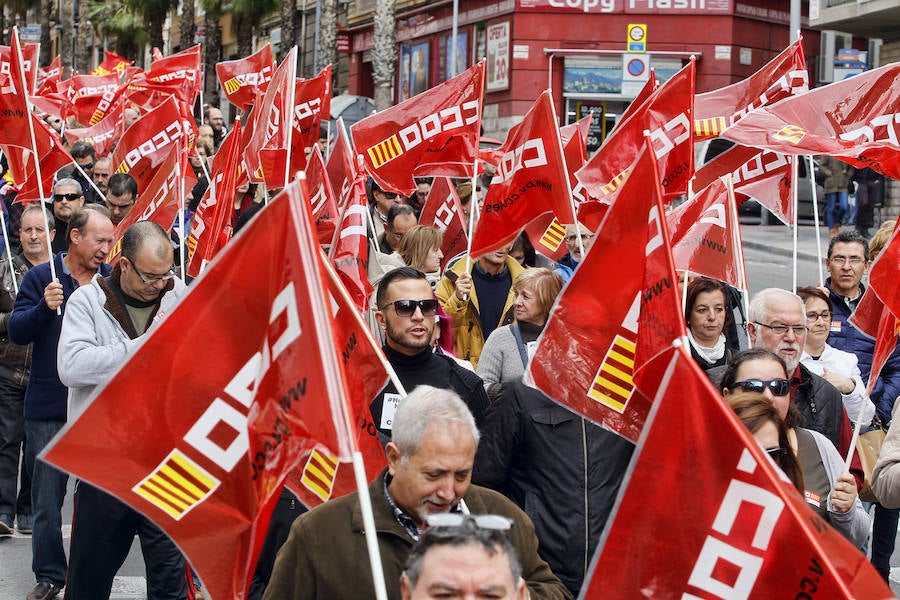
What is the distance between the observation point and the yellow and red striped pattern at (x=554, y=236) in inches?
377

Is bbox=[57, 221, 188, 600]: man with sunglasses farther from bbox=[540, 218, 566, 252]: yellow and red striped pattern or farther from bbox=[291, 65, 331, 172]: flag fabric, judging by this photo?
bbox=[291, 65, 331, 172]: flag fabric

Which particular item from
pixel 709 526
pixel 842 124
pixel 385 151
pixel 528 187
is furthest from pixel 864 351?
pixel 709 526

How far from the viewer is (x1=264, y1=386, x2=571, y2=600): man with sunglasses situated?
383cm

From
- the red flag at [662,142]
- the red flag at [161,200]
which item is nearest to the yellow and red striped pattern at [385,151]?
the red flag at [161,200]

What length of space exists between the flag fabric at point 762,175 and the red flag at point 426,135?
1.75m

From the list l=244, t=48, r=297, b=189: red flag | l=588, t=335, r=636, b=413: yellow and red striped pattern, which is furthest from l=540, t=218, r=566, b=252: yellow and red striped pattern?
l=588, t=335, r=636, b=413: yellow and red striped pattern

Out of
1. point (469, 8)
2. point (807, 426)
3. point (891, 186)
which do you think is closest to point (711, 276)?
point (807, 426)

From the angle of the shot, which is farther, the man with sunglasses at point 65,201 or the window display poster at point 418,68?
the window display poster at point 418,68

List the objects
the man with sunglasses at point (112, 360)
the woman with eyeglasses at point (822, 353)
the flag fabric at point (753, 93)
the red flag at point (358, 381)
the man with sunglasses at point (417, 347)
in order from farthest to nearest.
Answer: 1. the flag fabric at point (753, 93)
2. the woman with eyeglasses at point (822, 353)
3. the man with sunglasses at point (112, 360)
4. the man with sunglasses at point (417, 347)
5. the red flag at point (358, 381)

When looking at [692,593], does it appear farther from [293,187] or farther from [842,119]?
[842,119]

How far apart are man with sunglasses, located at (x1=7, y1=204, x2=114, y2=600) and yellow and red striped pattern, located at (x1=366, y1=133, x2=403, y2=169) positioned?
11.7ft

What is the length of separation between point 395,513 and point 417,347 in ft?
5.93

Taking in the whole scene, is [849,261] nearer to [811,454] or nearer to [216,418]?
[811,454]

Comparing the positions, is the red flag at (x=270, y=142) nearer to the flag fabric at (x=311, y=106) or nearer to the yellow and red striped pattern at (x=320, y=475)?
the flag fabric at (x=311, y=106)
